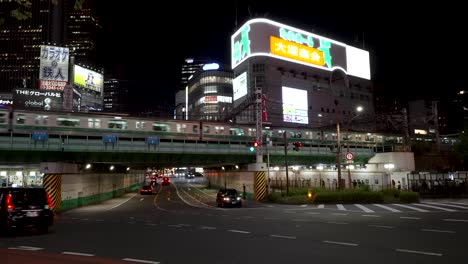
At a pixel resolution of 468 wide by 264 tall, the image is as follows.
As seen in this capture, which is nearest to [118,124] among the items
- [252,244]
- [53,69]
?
[252,244]

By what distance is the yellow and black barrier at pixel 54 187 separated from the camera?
31203mm

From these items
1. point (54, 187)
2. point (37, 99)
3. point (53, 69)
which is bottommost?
point (54, 187)

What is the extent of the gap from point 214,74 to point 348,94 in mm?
48332

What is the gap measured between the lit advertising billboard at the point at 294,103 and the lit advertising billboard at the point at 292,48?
8.72 meters

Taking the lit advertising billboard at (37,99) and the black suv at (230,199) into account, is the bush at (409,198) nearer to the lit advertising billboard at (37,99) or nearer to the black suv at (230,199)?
the black suv at (230,199)

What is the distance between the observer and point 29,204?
1431 cm

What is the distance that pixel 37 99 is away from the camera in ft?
251

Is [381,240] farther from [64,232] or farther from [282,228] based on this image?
[64,232]

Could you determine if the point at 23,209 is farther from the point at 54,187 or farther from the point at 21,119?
the point at 21,119

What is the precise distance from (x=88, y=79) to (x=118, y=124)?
61.5m

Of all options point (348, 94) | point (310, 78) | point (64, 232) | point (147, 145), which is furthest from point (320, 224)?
point (348, 94)

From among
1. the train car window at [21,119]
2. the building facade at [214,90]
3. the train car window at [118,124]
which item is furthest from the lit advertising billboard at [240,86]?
the train car window at [21,119]

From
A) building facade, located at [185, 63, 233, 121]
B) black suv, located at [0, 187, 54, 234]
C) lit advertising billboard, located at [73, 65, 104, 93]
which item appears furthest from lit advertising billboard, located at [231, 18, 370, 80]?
black suv, located at [0, 187, 54, 234]

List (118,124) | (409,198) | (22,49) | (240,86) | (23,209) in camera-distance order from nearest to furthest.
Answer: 1. (23,209)
2. (409,198)
3. (118,124)
4. (240,86)
5. (22,49)
